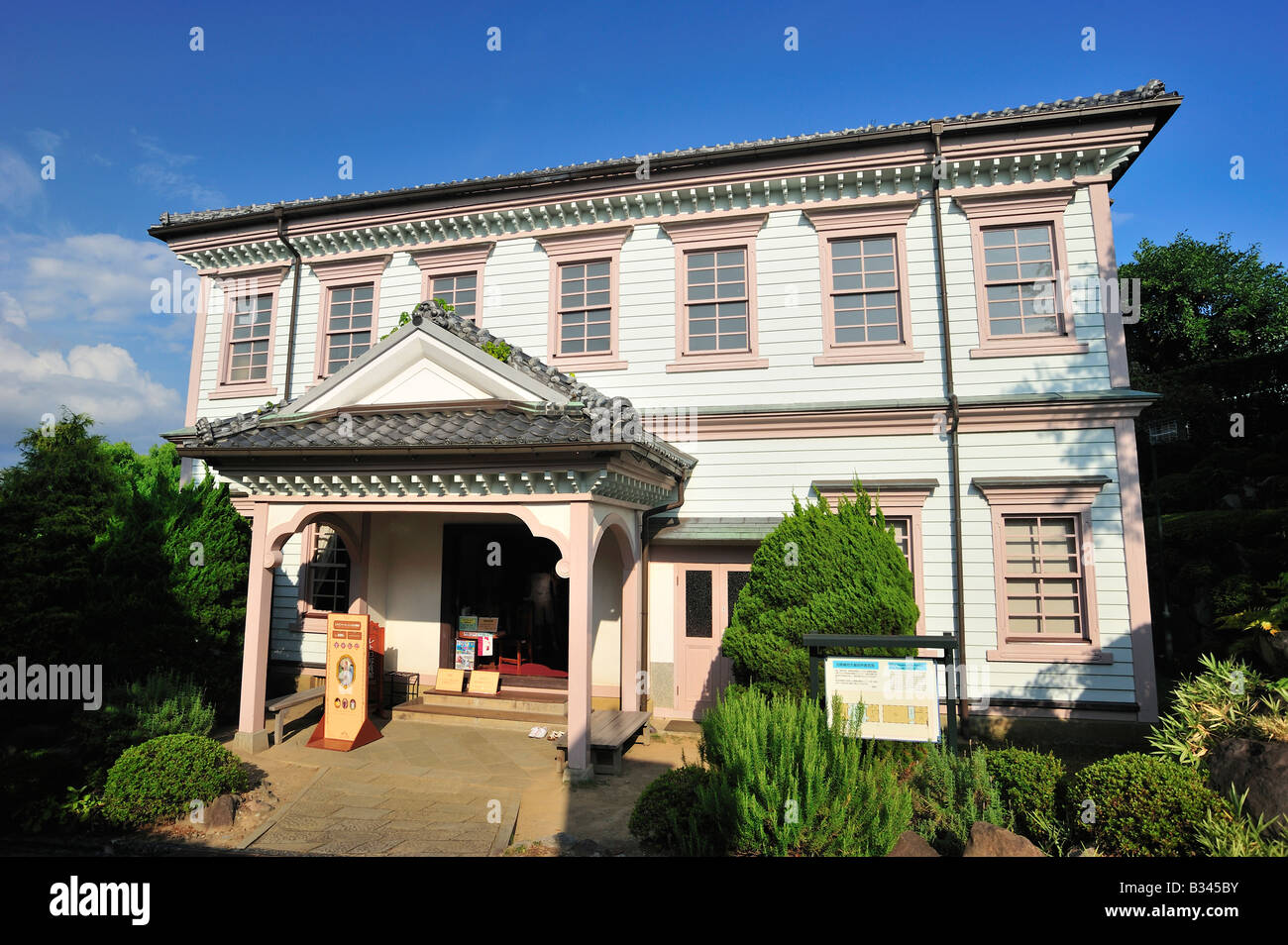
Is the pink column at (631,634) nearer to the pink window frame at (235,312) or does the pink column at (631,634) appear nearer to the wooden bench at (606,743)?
the wooden bench at (606,743)

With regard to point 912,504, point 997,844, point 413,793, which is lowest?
point 413,793

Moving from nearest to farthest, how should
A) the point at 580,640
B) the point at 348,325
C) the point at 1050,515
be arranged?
the point at 580,640 < the point at 1050,515 < the point at 348,325

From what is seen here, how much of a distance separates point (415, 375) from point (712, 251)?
571cm

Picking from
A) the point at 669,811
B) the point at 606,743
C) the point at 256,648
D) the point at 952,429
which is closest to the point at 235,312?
the point at 256,648

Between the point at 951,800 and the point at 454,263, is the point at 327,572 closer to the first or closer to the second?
the point at 454,263

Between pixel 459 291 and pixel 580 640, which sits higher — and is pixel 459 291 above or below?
above

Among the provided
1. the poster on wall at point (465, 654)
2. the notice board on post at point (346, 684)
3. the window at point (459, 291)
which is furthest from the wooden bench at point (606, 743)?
the window at point (459, 291)

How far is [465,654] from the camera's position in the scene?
12188 mm

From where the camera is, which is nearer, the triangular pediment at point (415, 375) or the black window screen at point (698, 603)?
the triangular pediment at point (415, 375)

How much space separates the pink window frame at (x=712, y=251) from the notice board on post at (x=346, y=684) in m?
6.65

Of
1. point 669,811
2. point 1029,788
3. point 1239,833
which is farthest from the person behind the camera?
point 1029,788

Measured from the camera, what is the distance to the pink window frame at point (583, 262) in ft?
40.5

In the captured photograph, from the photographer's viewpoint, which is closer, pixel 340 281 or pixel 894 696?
pixel 894 696
